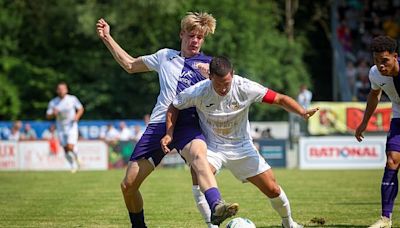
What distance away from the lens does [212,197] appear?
823 cm

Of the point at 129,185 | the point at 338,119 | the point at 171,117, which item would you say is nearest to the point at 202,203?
the point at 129,185

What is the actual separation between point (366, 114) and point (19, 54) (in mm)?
34685

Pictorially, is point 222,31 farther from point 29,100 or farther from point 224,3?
point 29,100

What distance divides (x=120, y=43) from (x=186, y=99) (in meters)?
32.5

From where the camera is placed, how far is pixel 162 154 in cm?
907

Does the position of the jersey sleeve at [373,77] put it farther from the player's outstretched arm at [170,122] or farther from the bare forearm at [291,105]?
the player's outstretched arm at [170,122]

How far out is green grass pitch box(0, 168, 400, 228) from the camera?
11.0 m

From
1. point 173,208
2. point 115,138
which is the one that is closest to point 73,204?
point 173,208

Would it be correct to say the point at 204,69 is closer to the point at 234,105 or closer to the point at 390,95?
the point at 234,105

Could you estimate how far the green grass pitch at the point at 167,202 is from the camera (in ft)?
36.1

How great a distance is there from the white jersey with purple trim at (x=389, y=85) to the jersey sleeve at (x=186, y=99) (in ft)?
8.04

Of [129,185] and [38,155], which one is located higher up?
[129,185]

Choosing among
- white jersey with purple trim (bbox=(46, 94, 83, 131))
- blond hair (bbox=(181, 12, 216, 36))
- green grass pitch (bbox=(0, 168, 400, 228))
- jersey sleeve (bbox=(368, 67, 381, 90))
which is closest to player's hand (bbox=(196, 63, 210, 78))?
blond hair (bbox=(181, 12, 216, 36))

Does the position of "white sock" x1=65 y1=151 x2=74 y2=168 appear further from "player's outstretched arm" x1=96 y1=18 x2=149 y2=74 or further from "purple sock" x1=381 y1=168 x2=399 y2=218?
"purple sock" x1=381 y1=168 x2=399 y2=218
